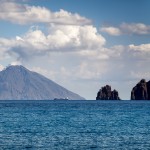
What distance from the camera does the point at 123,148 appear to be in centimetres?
5306

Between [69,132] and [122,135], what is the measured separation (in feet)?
30.2

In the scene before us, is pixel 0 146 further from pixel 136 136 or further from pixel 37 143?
pixel 136 136

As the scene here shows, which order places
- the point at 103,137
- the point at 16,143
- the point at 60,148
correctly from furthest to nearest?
the point at 103,137 → the point at 16,143 → the point at 60,148

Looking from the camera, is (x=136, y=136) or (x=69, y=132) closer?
(x=136, y=136)

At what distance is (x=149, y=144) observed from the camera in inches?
2217

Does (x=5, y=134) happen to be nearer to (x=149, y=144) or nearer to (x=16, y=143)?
(x=16, y=143)

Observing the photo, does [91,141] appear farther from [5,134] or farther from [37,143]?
[5,134]

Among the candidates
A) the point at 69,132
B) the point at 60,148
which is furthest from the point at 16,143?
the point at 69,132

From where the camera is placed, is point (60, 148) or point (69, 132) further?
point (69, 132)

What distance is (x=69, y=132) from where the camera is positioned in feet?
231

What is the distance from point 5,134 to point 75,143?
50.0ft

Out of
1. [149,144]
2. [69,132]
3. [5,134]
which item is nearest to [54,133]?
[69,132]

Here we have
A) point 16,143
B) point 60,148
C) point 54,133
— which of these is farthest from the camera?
point 54,133

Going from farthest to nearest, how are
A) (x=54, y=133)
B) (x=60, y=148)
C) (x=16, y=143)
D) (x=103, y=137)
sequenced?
(x=54, y=133) → (x=103, y=137) → (x=16, y=143) → (x=60, y=148)
